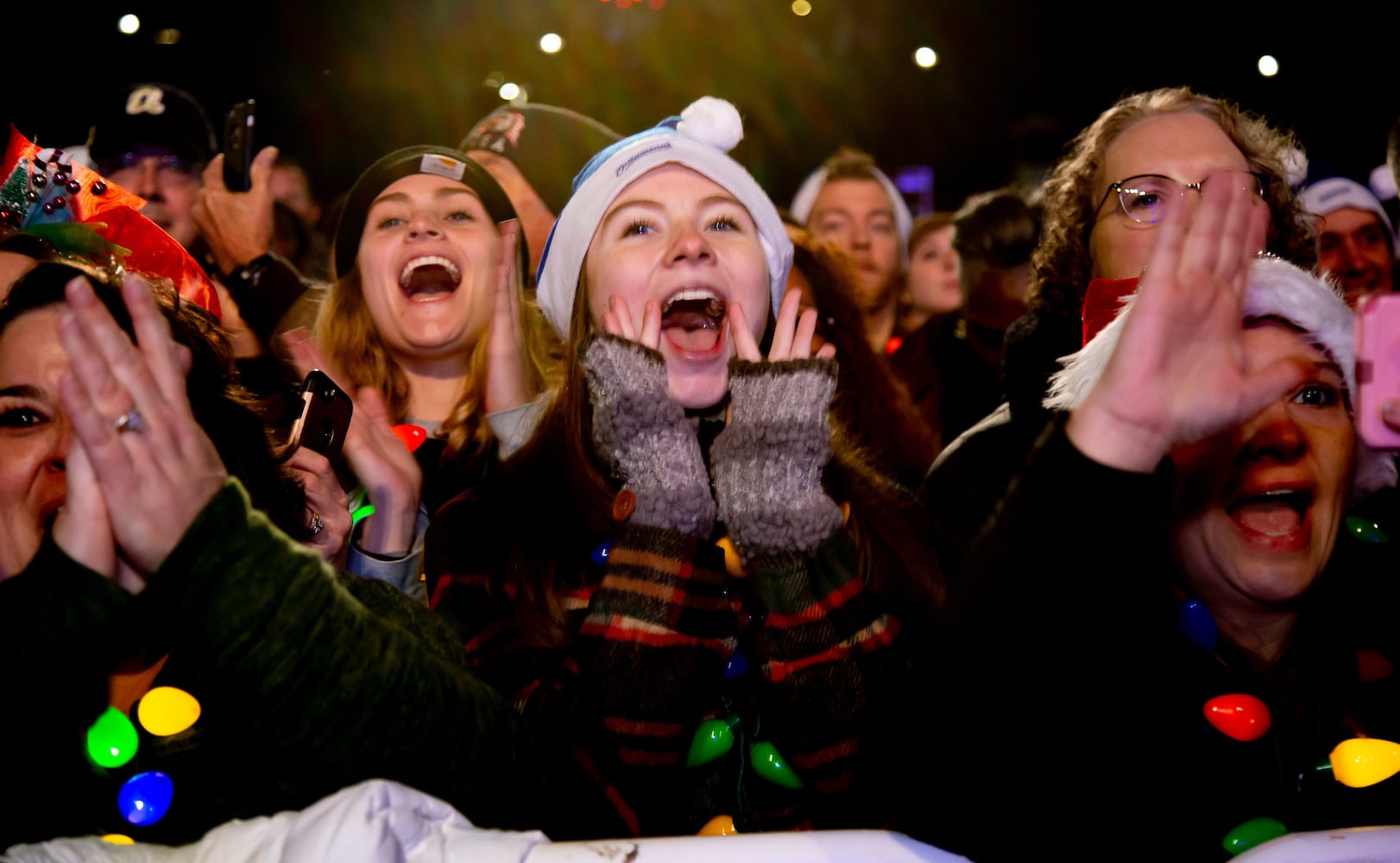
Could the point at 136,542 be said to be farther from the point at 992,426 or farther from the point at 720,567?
the point at 992,426

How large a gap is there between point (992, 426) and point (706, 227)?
766mm

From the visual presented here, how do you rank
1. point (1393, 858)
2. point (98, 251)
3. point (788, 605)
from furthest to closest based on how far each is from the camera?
1. point (98, 251)
2. point (788, 605)
3. point (1393, 858)

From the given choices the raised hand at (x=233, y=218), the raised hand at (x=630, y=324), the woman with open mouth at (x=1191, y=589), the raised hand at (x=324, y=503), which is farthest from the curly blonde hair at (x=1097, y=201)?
the raised hand at (x=233, y=218)

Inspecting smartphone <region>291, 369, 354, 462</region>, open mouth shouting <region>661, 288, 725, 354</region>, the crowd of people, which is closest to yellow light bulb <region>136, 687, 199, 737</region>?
the crowd of people

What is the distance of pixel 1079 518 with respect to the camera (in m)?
1.36

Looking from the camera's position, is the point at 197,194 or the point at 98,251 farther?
the point at 197,194

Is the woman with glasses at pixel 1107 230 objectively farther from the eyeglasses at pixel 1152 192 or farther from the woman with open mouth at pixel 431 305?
the woman with open mouth at pixel 431 305

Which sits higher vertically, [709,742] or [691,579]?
[691,579]

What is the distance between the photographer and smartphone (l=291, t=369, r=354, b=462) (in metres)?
2.16

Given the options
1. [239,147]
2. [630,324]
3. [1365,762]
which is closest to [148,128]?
[239,147]

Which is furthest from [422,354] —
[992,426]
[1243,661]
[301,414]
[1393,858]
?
[1393,858]

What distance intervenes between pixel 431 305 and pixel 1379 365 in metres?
2.32

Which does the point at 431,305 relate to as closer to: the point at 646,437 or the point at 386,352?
the point at 386,352

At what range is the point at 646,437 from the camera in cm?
197
